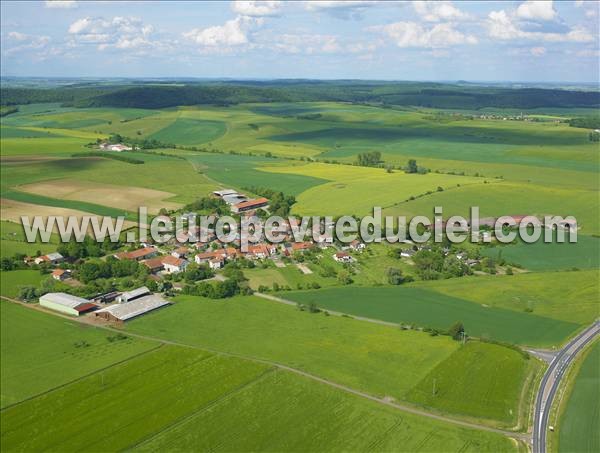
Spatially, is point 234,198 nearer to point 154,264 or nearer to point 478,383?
point 154,264

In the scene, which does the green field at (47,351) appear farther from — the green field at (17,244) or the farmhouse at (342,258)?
the farmhouse at (342,258)

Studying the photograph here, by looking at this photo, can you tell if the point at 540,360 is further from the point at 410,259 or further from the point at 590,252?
the point at 590,252

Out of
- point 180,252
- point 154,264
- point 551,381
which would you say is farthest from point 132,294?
point 551,381

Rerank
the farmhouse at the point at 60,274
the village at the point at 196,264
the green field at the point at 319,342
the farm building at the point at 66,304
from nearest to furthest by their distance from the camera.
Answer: the green field at the point at 319,342, the farm building at the point at 66,304, the village at the point at 196,264, the farmhouse at the point at 60,274

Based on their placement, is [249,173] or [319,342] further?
[249,173]

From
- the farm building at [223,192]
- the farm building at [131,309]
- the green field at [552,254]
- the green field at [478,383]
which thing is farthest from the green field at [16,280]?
the green field at [552,254]

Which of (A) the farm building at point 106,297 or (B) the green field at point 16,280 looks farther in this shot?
(B) the green field at point 16,280
